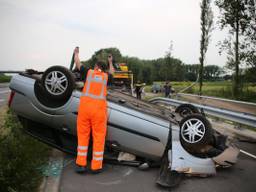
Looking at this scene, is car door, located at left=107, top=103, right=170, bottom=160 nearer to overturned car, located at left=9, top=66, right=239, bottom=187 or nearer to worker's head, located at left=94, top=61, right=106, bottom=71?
overturned car, located at left=9, top=66, right=239, bottom=187

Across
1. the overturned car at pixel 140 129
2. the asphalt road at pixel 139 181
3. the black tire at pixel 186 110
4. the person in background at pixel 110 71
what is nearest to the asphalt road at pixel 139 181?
the asphalt road at pixel 139 181

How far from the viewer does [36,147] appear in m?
4.72

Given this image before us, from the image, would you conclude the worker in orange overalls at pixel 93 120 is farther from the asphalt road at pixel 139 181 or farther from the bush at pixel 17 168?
the bush at pixel 17 168

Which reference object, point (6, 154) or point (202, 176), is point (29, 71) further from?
point (202, 176)

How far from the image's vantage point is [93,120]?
4.27m

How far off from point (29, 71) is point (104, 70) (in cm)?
154

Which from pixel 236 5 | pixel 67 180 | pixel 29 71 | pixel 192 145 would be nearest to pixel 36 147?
pixel 67 180

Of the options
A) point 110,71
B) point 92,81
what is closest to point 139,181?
point 92,81

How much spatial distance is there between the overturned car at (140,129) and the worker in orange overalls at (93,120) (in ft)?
0.63

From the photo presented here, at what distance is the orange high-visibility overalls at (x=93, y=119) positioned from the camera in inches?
168

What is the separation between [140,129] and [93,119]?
2.43ft

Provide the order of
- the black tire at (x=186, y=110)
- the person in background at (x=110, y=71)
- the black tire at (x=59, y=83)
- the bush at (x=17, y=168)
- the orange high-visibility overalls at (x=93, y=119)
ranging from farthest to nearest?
the black tire at (x=186, y=110) → the person in background at (x=110, y=71) → the black tire at (x=59, y=83) → the orange high-visibility overalls at (x=93, y=119) → the bush at (x=17, y=168)

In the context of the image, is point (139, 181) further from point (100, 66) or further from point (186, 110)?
point (186, 110)

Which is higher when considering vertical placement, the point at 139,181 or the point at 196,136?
the point at 196,136
